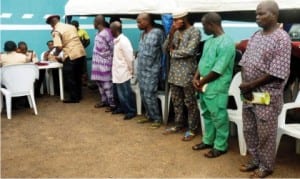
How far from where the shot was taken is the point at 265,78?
3.38 metres

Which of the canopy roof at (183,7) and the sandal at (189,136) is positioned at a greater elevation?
the canopy roof at (183,7)

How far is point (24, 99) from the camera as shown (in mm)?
6988

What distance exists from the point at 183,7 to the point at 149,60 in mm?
862

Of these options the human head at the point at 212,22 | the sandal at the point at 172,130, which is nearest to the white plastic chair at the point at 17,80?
the sandal at the point at 172,130

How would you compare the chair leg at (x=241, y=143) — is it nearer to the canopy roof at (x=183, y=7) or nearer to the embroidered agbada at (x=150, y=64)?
the canopy roof at (x=183, y=7)

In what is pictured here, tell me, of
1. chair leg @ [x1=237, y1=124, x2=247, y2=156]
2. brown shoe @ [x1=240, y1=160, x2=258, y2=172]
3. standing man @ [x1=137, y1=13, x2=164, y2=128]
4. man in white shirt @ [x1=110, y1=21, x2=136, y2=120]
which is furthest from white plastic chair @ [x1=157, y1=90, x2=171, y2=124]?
brown shoe @ [x1=240, y1=160, x2=258, y2=172]

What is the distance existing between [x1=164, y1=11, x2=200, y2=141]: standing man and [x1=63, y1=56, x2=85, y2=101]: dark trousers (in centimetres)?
260

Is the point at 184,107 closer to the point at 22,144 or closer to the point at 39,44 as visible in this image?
the point at 22,144

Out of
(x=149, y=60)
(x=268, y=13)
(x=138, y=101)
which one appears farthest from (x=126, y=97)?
(x=268, y=13)

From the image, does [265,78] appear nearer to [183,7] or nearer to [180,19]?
[180,19]

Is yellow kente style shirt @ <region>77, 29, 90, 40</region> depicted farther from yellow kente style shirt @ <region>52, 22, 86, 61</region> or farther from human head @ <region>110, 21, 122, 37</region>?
human head @ <region>110, 21, 122, 37</region>

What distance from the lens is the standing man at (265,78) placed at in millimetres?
3330

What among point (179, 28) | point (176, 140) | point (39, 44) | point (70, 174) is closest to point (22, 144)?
point (70, 174)

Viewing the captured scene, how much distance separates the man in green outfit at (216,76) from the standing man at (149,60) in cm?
113
